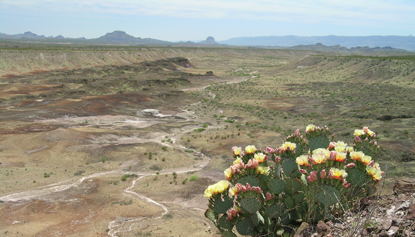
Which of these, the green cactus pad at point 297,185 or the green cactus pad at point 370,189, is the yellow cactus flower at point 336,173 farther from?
the green cactus pad at point 370,189

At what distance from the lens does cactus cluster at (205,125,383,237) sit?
446 cm

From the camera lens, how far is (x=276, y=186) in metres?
5.07

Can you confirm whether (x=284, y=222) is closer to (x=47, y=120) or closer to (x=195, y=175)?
(x=195, y=175)

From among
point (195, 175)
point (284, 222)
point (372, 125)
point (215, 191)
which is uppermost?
point (215, 191)

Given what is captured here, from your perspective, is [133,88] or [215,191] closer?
[215,191]

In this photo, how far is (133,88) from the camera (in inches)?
2463

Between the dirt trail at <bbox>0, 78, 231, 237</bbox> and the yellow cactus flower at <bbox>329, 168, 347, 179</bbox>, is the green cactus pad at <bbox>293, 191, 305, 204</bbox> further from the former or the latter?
the dirt trail at <bbox>0, 78, 231, 237</bbox>

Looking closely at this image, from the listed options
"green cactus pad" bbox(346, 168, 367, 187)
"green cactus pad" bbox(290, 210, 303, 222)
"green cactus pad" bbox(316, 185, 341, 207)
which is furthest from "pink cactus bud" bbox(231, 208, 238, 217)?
"green cactus pad" bbox(346, 168, 367, 187)

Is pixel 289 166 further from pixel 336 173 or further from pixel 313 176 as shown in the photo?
pixel 336 173

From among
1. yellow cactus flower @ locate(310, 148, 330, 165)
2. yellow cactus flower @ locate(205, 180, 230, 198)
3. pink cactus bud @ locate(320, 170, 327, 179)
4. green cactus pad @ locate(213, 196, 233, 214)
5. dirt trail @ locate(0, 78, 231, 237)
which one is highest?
yellow cactus flower @ locate(310, 148, 330, 165)

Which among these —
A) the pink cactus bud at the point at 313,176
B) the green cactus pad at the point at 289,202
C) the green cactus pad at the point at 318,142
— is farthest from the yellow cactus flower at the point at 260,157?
the green cactus pad at the point at 318,142

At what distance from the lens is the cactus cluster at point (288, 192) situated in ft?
14.6

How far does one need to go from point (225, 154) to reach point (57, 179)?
13.1m

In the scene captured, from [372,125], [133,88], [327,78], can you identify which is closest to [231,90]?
[133,88]
